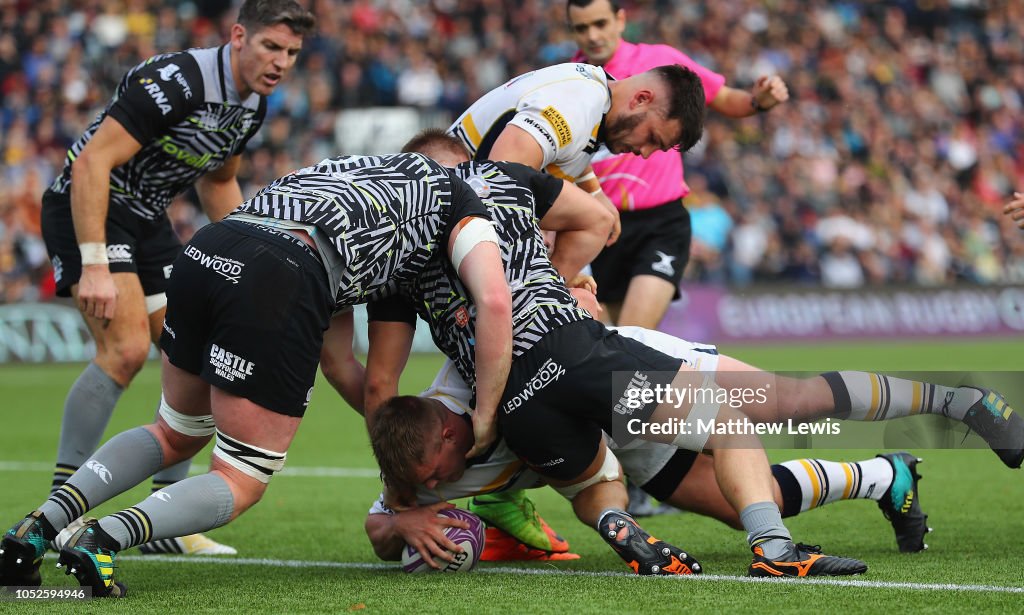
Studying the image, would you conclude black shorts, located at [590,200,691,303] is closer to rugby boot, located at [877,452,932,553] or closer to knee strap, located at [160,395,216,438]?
rugby boot, located at [877,452,932,553]

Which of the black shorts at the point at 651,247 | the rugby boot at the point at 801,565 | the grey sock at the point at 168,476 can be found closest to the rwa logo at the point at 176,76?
the grey sock at the point at 168,476

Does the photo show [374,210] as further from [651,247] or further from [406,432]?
[651,247]

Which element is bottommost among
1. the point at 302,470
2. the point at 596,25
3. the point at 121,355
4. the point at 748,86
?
the point at 302,470

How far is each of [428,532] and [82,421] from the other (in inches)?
75.6

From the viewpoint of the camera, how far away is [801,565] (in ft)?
14.7

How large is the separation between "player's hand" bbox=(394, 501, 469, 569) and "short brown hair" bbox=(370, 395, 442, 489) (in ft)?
0.83

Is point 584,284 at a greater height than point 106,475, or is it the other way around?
point 584,284

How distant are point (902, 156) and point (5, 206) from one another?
1510 cm

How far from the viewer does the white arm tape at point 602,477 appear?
5.00 metres

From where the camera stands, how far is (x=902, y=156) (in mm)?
23578

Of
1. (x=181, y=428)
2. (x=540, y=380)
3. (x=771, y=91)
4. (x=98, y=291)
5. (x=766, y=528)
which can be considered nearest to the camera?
(x=766, y=528)

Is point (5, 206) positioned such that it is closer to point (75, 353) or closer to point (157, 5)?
point (75, 353)

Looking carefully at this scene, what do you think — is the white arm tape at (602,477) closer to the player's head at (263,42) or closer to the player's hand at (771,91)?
the player's head at (263,42)
